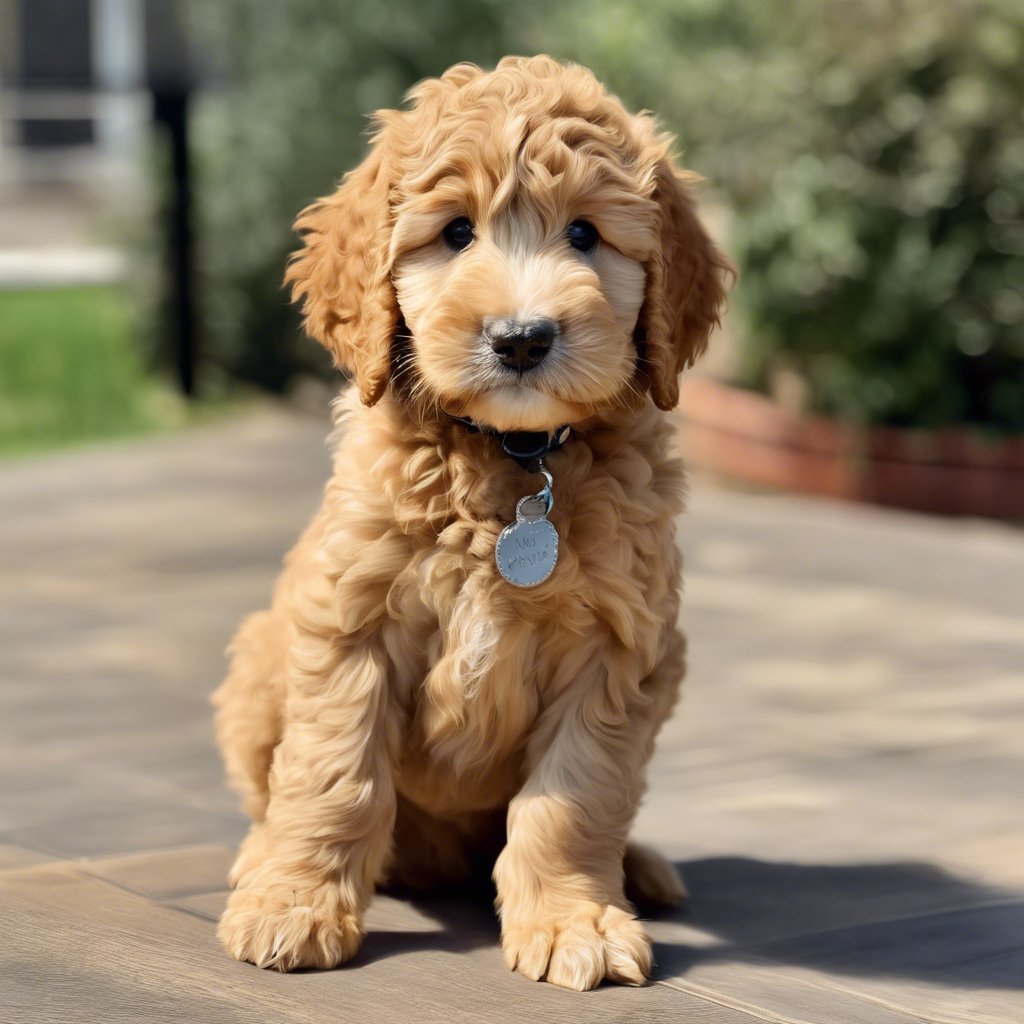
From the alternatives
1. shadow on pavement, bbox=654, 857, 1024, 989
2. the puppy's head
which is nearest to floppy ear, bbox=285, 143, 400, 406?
the puppy's head

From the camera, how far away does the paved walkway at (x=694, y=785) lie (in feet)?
9.57

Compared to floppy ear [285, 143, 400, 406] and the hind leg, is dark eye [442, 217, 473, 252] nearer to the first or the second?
floppy ear [285, 143, 400, 406]

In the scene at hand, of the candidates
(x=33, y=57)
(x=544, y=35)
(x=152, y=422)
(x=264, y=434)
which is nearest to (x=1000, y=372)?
(x=544, y=35)

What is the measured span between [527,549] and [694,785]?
198 cm

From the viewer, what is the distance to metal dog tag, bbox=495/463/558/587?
9.82ft

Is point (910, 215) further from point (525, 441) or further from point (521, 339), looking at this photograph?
point (521, 339)

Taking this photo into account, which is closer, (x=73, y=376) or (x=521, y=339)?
(x=521, y=339)

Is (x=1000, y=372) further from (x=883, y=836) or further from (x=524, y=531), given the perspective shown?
(x=524, y=531)

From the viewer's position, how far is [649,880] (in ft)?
11.7

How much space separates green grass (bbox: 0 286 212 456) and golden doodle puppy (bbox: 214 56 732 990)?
783 centimetres

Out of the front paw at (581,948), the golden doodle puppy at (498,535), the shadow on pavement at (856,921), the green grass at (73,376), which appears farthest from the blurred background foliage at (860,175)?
the front paw at (581,948)

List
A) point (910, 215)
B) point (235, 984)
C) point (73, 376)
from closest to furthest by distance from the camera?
point (235, 984) → point (910, 215) → point (73, 376)

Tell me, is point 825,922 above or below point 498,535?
below

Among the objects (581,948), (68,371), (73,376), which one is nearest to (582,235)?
(581,948)
